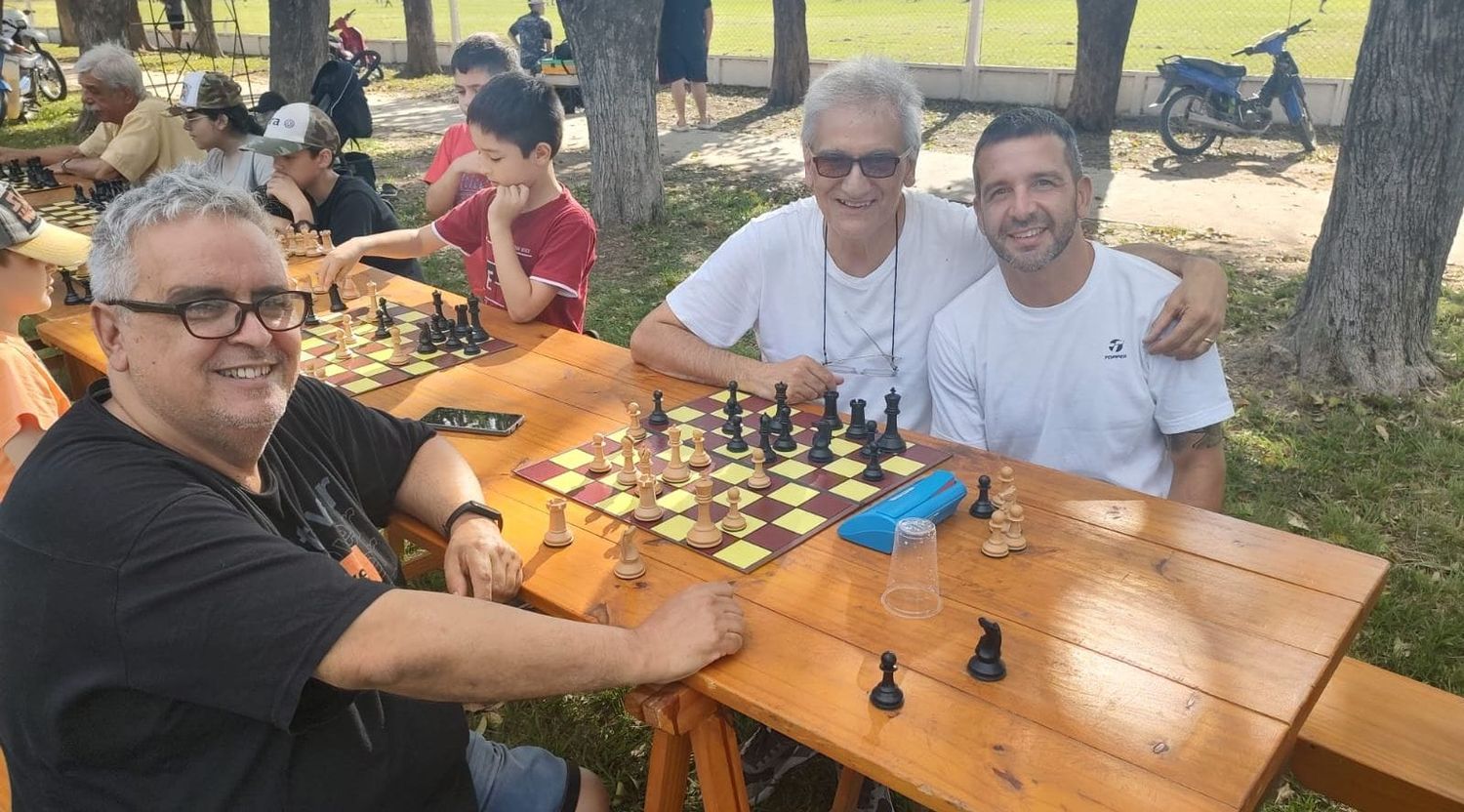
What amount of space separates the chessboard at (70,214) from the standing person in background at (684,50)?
8151 millimetres

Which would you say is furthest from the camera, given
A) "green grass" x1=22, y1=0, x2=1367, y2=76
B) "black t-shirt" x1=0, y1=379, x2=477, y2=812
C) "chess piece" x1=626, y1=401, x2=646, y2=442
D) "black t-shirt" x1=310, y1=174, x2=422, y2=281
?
"green grass" x1=22, y1=0, x2=1367, y2=76

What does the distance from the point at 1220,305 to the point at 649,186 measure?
627 centimetres

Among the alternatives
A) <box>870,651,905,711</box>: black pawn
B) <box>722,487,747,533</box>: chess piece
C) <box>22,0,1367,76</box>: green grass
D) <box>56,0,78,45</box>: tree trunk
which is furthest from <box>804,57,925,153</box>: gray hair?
<box>56,0,78,45</box>: tree trunk

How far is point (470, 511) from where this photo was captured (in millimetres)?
2258

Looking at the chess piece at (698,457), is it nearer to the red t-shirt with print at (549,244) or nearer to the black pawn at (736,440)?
the black pawn at (736,440)

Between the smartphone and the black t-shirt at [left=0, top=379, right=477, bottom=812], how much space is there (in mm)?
1036

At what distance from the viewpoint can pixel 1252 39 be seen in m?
16.7

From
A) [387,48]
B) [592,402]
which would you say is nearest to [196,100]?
[592,402]

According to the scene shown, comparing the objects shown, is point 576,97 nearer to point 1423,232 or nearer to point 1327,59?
point 1327,59

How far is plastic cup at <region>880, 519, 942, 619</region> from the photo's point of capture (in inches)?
76.2

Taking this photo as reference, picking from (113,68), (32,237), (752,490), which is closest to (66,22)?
(113,68)

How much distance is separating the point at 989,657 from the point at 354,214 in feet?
13.8

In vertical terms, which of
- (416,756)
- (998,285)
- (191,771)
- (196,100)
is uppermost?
(196,100)

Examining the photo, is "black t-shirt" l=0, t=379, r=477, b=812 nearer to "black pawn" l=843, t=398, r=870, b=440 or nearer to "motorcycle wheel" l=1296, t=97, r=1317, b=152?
"black pawn" l=843, t=398, r=870, b=440
